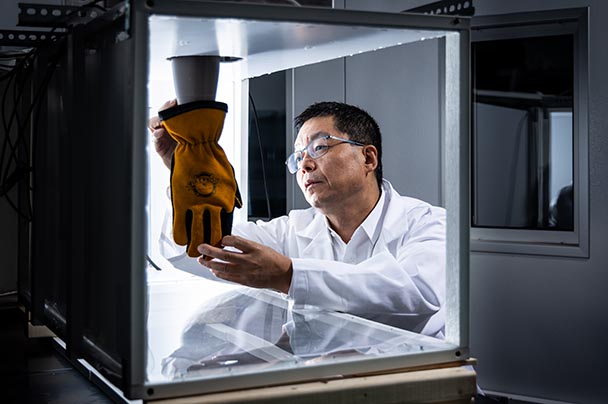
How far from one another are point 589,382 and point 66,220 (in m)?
2.47

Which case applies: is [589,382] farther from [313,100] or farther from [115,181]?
[115,181]

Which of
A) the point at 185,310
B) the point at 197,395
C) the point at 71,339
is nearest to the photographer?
the point at 197,395

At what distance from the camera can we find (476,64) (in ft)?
11.3

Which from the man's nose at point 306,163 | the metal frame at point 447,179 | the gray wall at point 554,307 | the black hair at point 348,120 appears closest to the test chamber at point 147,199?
the metal frame at point 447,179

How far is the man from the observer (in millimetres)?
1479

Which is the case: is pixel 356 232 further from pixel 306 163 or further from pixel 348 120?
pixel 348 120

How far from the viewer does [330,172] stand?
90.9 inches

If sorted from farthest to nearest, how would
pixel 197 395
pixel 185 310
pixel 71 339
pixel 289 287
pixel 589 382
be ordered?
pixel 589 382 < pixel 185 310 < pixel 289 287 < pixel 71 339 < pixel 197 395

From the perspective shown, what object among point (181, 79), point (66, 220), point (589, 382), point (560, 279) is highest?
point (181, 79)

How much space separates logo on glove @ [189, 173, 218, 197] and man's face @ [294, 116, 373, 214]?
1.02 metres

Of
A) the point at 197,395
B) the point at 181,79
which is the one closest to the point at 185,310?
the point at 181,79

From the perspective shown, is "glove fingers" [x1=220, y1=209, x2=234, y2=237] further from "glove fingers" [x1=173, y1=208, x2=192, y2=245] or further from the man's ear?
the man's ear

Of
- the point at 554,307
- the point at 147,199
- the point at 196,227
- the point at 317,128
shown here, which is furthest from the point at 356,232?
the point at 147,199

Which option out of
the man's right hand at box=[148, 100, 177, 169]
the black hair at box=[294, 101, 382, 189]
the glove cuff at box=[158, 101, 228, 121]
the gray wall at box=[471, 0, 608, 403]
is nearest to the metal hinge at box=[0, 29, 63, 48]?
the man's right hand at box=[148, 100, 177, 169]
